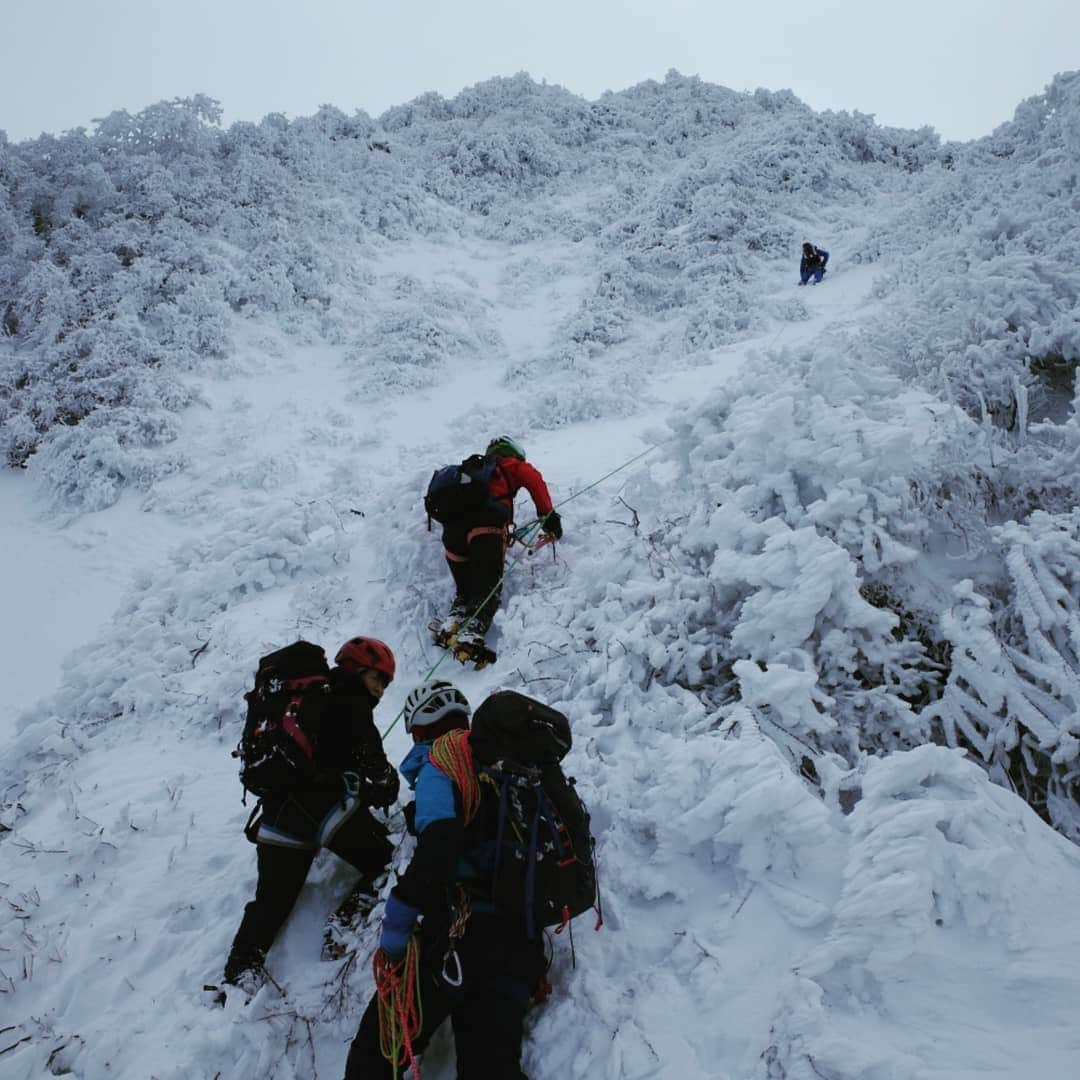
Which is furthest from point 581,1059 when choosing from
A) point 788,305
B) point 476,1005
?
point 788,305

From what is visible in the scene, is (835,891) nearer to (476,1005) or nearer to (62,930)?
(476,1005)

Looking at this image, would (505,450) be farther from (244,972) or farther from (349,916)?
(244,972)

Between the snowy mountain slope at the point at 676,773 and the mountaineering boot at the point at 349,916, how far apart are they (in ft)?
0.34

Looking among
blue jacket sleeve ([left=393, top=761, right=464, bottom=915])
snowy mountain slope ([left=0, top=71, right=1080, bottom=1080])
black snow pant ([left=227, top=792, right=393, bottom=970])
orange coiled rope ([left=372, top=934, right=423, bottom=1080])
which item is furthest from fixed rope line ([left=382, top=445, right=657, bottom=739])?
orange coiled rope ([left=372, top=934, right=423, bottom=1080])

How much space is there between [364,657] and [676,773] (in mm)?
1834

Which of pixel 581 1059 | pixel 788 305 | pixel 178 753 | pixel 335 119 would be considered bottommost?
pixel 178 753

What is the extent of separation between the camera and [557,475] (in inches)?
299

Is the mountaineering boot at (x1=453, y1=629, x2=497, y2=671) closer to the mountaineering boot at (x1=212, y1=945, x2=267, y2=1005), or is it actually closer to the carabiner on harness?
the mountaineering boot at (x1=212, y1=945, x2=267, y2=1005)

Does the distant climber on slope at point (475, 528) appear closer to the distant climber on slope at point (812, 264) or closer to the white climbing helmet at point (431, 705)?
the white climbing helmet at point (431, 705)

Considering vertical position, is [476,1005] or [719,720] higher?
[719,720]

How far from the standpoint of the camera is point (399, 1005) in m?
2.52

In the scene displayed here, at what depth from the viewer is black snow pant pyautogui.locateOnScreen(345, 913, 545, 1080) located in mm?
2430

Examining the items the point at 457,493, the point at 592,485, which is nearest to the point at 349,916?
the point at 457,493

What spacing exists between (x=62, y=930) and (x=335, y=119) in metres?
29.4
